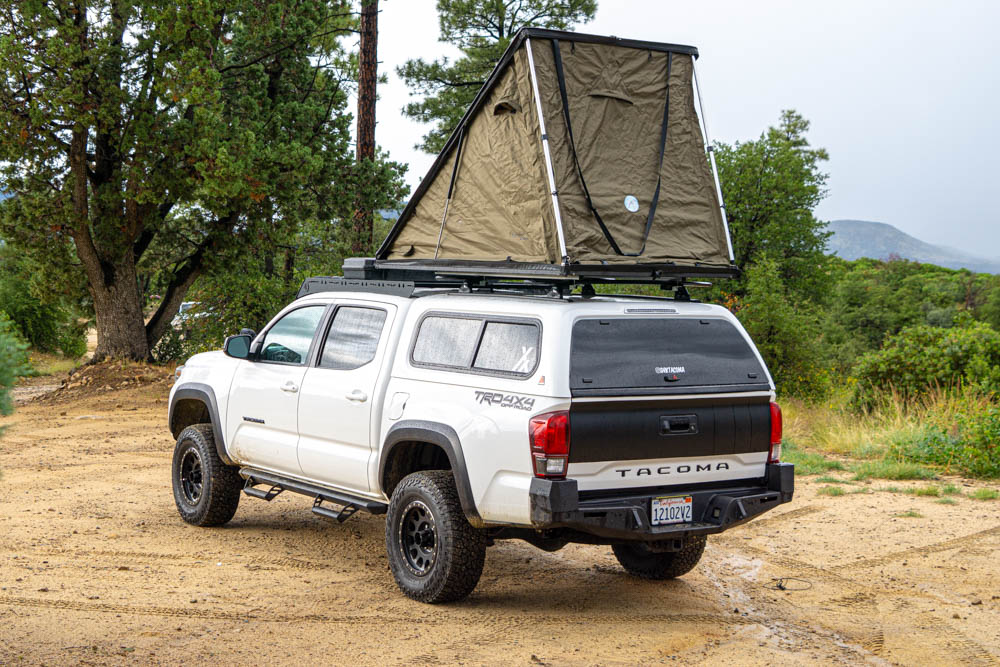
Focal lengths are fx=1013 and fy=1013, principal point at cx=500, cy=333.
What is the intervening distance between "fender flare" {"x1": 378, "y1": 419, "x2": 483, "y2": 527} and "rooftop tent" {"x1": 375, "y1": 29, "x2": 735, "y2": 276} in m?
1.24

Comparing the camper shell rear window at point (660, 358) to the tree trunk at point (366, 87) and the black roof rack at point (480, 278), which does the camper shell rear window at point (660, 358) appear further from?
the tree trunk at point (366, 87)

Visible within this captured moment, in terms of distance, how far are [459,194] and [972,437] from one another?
23.0ft

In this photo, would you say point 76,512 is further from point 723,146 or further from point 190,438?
point 723,146

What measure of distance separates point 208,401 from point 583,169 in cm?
375

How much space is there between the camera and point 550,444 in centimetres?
554

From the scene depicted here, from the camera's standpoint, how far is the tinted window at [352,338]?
708 cm

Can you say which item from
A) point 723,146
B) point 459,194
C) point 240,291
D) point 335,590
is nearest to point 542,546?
point 335,590

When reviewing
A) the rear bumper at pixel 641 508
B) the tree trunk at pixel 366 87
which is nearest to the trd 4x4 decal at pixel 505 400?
the rear bumper at pixel 641 508

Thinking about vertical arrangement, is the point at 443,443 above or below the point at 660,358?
below

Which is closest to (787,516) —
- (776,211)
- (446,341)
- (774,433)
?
(774,433)

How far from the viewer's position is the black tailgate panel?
18.5 ft

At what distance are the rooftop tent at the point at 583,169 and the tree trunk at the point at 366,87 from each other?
380 inches

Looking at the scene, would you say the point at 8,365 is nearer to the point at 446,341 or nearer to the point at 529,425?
the point at 529,425

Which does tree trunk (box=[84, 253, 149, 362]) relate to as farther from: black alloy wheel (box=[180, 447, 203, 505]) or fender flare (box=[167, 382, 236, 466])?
black alloy wheel (box=[180, 447, 203, 505])
